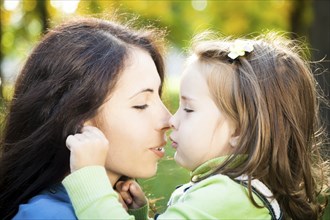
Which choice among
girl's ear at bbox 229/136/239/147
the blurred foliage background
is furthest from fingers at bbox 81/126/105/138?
the blurred foliage background

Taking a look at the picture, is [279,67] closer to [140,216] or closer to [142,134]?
[142,134]

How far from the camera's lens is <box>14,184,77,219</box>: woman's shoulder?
7.92ft

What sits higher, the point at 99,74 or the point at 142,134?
the point at 99,74

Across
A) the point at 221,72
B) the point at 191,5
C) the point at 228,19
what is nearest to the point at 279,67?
the point at 221,72

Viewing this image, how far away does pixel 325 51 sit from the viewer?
650 centimetres

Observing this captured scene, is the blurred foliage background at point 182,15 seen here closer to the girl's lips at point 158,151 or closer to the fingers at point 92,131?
the girl's lips at point 158,151

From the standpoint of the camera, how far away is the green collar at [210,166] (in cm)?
262

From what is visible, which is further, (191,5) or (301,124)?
(191,5)

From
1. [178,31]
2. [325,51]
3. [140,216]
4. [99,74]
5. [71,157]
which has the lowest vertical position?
[140,216]

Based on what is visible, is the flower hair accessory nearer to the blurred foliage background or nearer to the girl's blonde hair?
the girl's blonde hair

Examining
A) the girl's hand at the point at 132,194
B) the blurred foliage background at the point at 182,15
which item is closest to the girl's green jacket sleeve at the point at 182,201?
the girl's hand at the point at 132,194

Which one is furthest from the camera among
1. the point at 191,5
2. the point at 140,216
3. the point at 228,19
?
the point at 191,5

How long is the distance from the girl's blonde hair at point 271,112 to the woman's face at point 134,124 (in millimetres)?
258

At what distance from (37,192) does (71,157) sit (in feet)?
0.95
